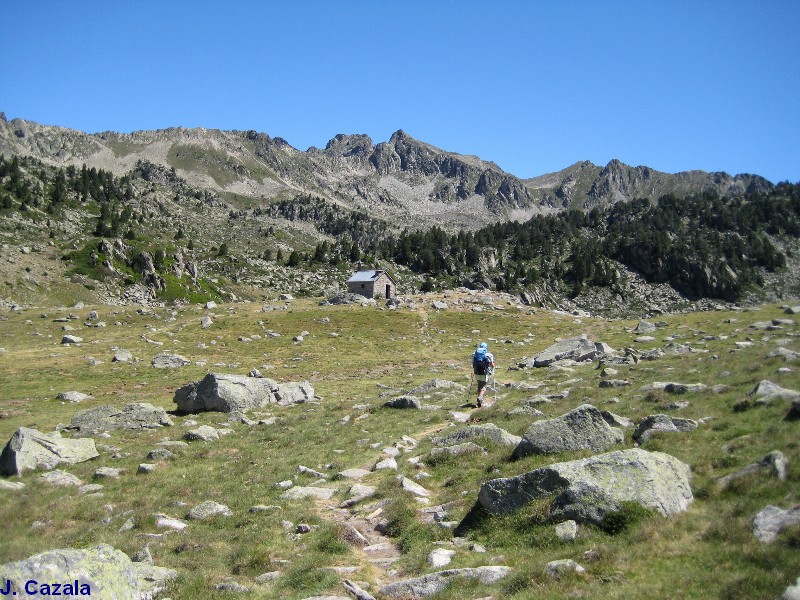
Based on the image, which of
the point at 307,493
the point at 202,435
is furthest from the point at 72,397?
the point at 307,493

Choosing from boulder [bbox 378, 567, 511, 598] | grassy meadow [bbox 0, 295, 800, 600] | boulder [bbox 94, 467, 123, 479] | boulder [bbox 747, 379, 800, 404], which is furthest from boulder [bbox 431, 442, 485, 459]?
boulder [bbox 94, 467, 123, 479]

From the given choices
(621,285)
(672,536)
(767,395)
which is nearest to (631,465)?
(672,536)

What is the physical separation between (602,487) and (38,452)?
68.9 feet

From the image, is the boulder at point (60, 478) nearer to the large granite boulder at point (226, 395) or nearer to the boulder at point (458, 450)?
the large granite boulder at point (226, 395)

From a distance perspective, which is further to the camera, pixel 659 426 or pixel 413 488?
pixel 413 488

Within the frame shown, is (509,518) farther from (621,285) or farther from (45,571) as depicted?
(621,285)

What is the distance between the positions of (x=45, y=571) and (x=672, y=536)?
10.2 meters

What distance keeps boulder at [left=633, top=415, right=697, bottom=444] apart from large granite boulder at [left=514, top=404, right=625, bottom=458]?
Answer: 513mm

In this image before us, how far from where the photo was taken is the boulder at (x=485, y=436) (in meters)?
16.5

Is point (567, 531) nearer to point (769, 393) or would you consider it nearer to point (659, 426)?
point (659, 426)

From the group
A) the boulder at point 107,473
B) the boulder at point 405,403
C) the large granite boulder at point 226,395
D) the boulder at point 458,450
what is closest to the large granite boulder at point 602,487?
the boulder at point 458,450

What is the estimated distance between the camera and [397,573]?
10.1 m

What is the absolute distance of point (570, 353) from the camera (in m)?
39.4

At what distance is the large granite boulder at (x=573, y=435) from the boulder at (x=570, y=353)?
84.1ft
